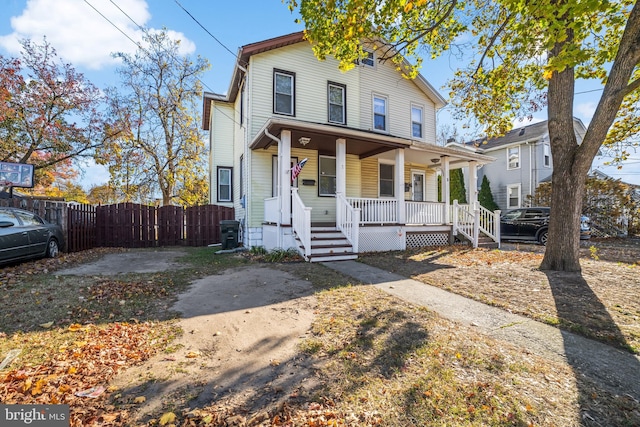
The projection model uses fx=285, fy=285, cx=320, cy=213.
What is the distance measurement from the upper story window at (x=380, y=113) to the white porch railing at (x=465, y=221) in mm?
4485

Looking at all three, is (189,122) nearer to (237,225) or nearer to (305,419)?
(237,225)

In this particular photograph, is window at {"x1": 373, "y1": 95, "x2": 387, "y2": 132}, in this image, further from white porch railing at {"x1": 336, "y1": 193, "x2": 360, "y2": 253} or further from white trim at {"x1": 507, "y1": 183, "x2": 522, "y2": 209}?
white trim at {"x1": 507, "y1": 183, "x2": 522, "y2": 209}

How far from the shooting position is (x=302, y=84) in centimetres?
1088

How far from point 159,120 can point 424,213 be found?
1782 centimetres

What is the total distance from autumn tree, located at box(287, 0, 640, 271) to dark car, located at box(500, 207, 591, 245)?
13.6 ft

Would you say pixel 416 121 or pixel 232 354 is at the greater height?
pixel 416 121

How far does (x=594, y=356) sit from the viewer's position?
2.86 meters

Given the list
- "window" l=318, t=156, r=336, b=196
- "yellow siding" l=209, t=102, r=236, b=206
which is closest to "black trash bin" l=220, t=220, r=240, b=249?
"window" l=318, t=156, r=336, b=196

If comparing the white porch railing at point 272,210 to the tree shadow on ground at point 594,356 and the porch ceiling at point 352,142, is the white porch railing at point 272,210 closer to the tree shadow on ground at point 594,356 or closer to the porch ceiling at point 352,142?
the porch ceiling at point 352,142

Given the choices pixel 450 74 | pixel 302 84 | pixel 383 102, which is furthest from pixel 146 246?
pixel 450 74

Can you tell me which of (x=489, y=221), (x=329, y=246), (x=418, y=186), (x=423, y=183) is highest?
(x=423, y=183)

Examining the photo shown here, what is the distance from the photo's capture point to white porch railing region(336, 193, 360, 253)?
27.6ft

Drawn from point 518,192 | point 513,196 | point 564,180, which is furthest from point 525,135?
point 564,180

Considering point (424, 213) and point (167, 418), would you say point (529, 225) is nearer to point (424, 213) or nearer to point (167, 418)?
point (424, 213)
